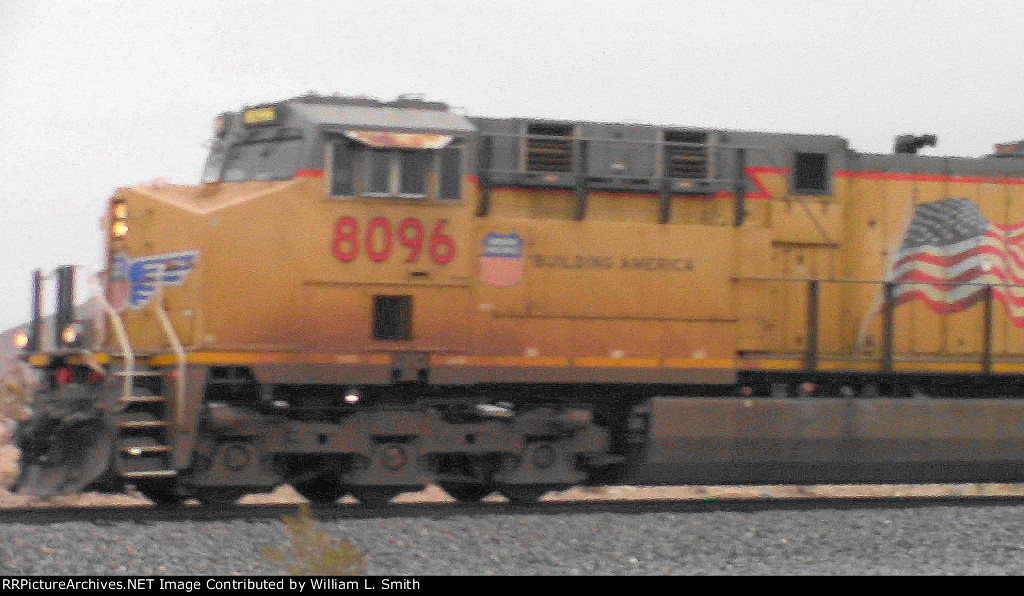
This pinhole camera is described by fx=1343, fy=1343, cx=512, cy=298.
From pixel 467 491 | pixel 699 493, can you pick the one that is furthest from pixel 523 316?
pixel 699 493

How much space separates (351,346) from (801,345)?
453 centimetres

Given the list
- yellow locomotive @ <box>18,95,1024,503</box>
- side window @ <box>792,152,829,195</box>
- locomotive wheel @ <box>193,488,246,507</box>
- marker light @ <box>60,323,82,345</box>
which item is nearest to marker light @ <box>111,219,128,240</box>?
yellow locomotive @ <box>18,95,1024,503</box>

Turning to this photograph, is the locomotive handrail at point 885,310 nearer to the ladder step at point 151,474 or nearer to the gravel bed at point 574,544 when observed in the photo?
the gravel bed at point 574,544

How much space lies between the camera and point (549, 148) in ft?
40.2

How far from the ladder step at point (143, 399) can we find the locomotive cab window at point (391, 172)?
223cm

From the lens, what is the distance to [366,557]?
29.5 ft

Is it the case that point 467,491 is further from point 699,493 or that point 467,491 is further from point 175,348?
point 699,493

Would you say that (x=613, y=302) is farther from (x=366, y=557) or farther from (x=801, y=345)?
(x=366, y=557)

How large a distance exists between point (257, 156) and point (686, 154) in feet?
13.0

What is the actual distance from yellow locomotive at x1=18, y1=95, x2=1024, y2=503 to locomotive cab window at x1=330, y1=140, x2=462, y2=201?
0.03 meters

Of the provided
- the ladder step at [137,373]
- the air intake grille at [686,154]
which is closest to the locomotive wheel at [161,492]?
the ladder step at [137,373]

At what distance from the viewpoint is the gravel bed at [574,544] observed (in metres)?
8.70

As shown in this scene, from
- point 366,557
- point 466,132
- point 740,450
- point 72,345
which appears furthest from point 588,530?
point 72,345

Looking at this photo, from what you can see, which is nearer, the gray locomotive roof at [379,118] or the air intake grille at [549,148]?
the gray locomotive roof at [379,118]
